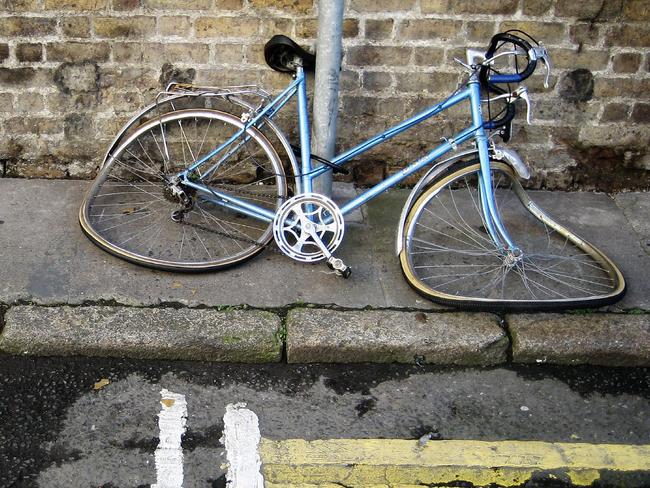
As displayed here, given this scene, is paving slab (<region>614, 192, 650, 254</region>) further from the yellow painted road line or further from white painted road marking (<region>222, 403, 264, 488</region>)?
white painted road marking (<region>222, 403, 264, 488</region>)

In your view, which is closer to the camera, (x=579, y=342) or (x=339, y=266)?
→ (x=579, y=342)

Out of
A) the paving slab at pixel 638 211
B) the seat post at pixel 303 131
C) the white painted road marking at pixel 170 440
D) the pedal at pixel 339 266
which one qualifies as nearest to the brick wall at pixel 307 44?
the paving slab at pixel 638 211

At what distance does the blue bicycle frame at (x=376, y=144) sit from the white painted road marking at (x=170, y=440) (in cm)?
124

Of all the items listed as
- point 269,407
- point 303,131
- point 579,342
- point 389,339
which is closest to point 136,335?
point 269,407

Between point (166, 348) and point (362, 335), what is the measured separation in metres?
0.95

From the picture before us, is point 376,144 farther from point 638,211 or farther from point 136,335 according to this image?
point 638,211

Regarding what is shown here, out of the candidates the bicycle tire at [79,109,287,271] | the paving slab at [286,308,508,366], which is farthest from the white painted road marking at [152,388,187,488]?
the bicycle tire at [79,109,287,271]

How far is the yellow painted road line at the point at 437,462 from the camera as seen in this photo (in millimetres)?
3352

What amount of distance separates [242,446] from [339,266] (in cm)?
120

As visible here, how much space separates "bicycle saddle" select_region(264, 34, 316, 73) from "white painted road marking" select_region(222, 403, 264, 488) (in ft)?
6.31

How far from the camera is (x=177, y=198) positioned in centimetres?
454

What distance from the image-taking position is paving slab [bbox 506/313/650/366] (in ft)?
13.2

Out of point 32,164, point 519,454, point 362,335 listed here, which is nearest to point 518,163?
point 362,335

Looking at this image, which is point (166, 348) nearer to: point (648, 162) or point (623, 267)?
point (623, 267)
